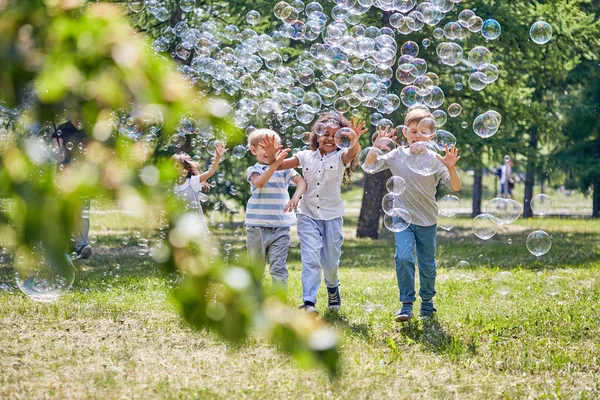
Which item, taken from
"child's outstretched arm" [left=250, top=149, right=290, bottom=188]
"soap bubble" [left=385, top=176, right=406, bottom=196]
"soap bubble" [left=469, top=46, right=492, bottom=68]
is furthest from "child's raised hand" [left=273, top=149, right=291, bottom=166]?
"soap bubble" [left=469, top=46, right=492, bottom=68]

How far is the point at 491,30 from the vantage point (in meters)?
8.25

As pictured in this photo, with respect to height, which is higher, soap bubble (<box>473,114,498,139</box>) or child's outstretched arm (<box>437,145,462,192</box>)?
soap bubble (<box>473,114,498,139</box>)

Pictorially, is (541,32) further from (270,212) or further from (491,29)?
(270,212)

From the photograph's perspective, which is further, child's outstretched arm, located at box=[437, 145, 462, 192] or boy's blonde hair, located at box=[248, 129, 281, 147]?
boy's blonde hair, located at box=[248, 129, 281, 147]

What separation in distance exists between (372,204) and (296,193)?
1026 cm

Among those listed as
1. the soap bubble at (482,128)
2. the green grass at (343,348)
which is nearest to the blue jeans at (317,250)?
the green grass at (343,348)

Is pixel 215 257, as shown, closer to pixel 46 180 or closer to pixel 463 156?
pixel 46 180

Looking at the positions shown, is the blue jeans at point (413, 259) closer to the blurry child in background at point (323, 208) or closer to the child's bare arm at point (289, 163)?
the blurry child in background at point (323, 208)

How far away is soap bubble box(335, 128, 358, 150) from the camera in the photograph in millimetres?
6266

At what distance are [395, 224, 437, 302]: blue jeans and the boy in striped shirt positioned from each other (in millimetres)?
961

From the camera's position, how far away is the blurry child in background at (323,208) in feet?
20.7

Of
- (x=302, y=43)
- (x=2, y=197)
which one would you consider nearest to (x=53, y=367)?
(x=2, y=197)

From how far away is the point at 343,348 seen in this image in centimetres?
505

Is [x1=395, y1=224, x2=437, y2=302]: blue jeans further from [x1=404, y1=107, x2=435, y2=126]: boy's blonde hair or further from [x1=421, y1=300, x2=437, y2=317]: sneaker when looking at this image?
[x1=404, y1=107, x2=435, y2=126]: boy's blonde hair
